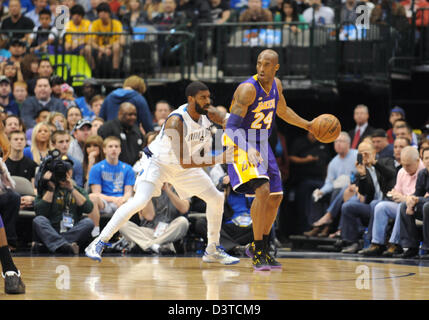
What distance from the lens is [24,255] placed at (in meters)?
10.0

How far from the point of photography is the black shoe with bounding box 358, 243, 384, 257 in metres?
10.9

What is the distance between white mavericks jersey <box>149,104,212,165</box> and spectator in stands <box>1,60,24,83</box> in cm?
627

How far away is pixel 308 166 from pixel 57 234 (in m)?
5.52

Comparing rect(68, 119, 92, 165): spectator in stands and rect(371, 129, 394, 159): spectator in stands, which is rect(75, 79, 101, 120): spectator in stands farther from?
rect(371, 129, 394, 159): spectator in stands

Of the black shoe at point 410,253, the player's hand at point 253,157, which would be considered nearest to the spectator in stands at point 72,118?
the black shoe at point 410,253

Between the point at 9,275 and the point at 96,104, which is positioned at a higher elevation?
the point at 96,104

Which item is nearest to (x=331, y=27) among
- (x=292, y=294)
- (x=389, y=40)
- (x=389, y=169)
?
(x=389, y=40)

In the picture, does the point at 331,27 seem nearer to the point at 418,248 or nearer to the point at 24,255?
the point at 418,248

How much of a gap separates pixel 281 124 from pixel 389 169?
4.04 meters

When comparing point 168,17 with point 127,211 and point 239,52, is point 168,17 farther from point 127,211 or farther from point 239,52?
point 127,211

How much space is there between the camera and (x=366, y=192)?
1148 centimetres

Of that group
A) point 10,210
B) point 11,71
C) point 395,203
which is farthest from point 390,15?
point 10,210

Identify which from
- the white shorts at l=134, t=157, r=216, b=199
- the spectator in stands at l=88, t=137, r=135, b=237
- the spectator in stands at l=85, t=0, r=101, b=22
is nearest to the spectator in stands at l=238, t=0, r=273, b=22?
the spectator in stands at l=85, t=0, r=101, b=22

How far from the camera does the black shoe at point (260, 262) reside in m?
8.41
